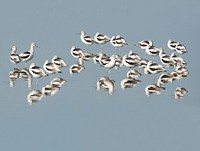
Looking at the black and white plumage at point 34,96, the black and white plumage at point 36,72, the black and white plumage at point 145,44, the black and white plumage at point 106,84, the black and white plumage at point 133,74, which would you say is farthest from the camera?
Result: the black and white plumage at point 145,44

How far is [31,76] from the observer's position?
16.7 meters

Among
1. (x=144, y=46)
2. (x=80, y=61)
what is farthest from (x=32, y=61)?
(x=144, y=46)

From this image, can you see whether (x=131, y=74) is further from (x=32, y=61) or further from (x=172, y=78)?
(x=32, y=61)

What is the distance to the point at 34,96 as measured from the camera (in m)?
15.6

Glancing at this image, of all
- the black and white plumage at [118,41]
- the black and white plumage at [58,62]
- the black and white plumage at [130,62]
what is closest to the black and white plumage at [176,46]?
the black and white plumage at [118,41]

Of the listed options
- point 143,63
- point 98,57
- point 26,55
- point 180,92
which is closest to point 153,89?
point 180,92

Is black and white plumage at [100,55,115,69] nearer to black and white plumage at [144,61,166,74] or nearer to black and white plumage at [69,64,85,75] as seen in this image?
black and white plumage at [69,64,85,75]

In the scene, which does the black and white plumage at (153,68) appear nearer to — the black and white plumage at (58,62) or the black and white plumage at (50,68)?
the black and white plumage at (58,62)

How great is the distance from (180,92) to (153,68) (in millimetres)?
909

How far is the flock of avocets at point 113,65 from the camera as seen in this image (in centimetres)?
1628

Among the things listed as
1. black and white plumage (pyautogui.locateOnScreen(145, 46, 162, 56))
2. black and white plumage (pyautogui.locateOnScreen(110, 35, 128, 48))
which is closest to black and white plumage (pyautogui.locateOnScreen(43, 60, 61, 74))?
black and white plumage (pyautogui.locateOnScreen(110, 35, 128, 48))

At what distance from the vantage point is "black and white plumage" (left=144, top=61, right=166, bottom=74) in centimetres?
1681

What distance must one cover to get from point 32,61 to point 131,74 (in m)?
1.85

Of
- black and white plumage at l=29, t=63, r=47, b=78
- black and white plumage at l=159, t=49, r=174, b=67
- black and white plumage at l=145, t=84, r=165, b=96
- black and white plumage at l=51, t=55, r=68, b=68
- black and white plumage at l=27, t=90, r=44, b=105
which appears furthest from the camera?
black and white plumage at l=159, t=49, r=174, b=67
